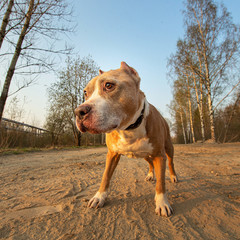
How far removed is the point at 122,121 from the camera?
1758mm

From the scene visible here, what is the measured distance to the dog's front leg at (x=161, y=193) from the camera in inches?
66.9

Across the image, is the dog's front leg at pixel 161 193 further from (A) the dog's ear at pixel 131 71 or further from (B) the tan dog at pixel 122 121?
(A) the dog's ear at pixel 131 71

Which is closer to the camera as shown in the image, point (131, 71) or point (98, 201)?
point (98, 201)

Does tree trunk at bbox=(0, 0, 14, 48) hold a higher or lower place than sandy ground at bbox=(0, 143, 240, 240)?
higher

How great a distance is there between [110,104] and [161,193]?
3.97 ft

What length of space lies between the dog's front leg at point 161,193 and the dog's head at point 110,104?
698mm

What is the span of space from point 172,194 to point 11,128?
1037 cm

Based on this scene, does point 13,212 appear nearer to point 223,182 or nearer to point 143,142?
point 143,142

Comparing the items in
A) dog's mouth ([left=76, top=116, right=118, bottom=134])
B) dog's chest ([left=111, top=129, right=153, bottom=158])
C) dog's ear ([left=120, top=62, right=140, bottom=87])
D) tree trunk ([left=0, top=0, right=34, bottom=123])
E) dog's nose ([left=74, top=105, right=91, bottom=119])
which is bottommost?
dog's chest ([left=111, top=129, right=153, bottom=158])

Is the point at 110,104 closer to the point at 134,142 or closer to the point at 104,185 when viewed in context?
the point at 134,142

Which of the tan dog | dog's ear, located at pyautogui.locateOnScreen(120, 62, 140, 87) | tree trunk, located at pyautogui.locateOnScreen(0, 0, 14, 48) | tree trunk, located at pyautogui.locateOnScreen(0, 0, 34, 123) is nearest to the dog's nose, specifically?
the tan dog

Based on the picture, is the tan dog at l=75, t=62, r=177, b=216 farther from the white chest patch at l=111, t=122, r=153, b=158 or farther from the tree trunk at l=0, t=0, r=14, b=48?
the tree trunk at l=0, t=0, r=14, b=48

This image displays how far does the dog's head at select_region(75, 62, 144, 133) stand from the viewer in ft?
5.12

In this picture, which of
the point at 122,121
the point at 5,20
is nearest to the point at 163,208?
the point at 122,121
